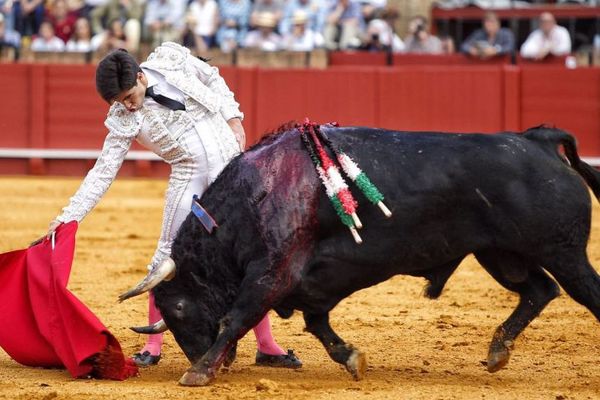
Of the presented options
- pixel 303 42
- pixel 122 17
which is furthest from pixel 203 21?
pixel 303 42

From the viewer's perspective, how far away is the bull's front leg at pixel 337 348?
15.1 feet

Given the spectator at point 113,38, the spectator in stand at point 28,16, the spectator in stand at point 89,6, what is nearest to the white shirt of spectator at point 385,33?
the spectator at point 113,38

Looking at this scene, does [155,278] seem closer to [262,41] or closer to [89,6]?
[262,41]

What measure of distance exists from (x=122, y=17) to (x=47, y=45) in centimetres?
88

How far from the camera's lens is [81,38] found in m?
13.6

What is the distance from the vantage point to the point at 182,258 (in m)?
4.68

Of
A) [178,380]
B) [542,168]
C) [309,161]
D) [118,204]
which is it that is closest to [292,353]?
[178,380]

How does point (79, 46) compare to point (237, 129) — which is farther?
point (79, 46)

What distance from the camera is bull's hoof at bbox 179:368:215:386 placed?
4496 mm

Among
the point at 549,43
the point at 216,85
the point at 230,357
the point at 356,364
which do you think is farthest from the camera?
the point at 549,43

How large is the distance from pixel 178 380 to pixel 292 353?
1.89ft

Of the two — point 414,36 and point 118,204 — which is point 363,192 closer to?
point 118,204

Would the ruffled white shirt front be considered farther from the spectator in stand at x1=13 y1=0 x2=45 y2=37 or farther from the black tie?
the spectator in stand at x1=13 y1=0 x2=45 y2=37

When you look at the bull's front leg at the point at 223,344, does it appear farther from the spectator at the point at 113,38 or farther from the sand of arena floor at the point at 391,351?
the spectator at the point at 113,38
